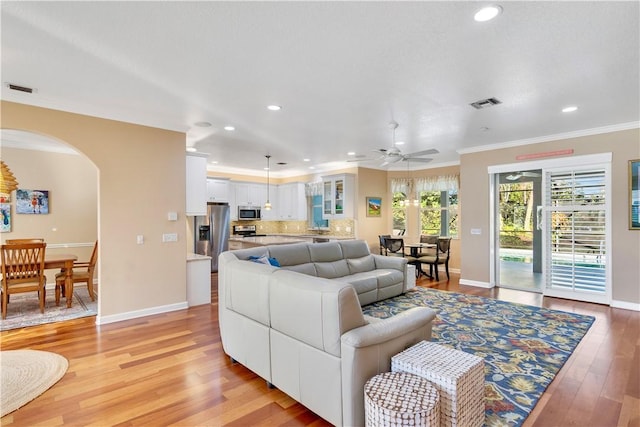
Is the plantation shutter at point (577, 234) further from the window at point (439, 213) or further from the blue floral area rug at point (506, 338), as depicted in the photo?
the window at point (439, 213)

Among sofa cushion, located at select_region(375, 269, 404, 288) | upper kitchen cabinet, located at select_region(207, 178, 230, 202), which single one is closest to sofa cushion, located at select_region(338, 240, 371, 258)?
sofa cushion, located at select_region(375, 269, 404, 288)

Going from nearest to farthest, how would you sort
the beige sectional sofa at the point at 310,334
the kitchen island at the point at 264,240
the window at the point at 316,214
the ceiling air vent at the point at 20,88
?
1. the beige sectional sofa at the point at 310,334
2. the ceiling air vent at the point at 20,88
3. the kitchen island at the point at 264,240
4. the window at the point at 316,214

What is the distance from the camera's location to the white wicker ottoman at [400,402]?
5.46ft

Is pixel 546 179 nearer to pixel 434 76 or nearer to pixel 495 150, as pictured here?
pixel 495 150

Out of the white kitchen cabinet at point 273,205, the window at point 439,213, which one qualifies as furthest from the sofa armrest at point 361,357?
the white kitchen cabinet at point 273,205

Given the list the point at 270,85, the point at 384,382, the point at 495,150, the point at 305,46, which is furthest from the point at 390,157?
the point at 384,382

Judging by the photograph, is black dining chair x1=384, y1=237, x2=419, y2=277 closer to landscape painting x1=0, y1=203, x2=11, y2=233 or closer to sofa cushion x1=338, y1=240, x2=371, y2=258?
sofa cushion x1=338, y1=240, x2=371, y2=258

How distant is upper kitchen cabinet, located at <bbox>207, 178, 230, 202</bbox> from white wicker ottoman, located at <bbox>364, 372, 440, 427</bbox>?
23.6 feet

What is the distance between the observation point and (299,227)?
9977mm

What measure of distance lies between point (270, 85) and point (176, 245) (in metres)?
2.89

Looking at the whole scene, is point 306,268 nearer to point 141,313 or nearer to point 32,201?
point 141,313

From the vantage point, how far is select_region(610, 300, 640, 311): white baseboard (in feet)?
15.6

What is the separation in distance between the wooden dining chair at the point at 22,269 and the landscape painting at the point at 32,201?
6.96 ft

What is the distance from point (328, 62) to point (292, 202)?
6961mm
